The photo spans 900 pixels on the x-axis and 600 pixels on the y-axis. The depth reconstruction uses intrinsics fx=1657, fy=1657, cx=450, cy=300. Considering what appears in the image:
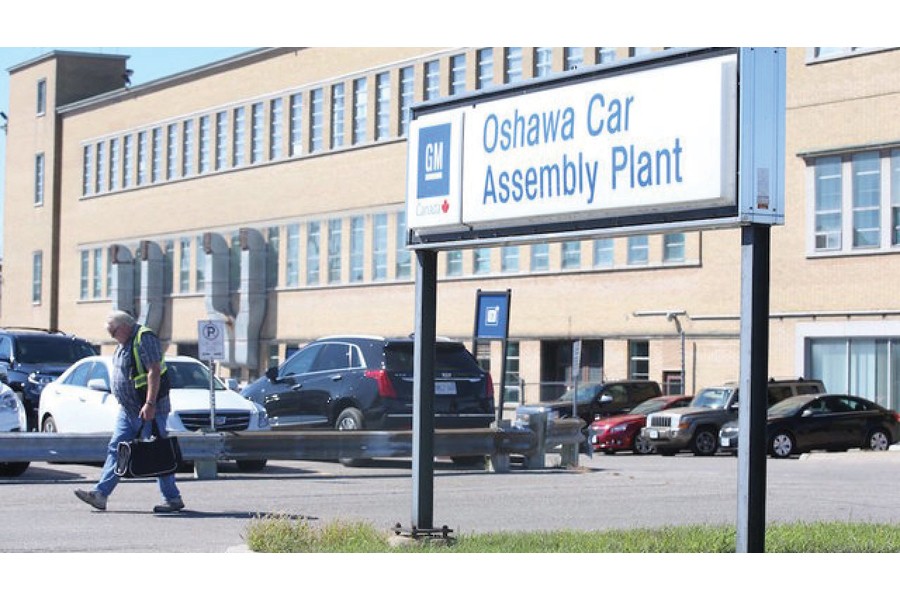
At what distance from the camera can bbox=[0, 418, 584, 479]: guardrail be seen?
1884 cm

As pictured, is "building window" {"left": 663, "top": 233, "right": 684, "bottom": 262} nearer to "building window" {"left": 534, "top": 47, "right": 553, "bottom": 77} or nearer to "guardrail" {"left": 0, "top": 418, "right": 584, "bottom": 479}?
"building window" {"left": 534, "top": 47, "right": 553, "bottom": 77}

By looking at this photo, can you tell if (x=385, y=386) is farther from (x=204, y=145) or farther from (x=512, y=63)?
(x=204, y=145)

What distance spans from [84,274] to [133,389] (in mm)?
63220

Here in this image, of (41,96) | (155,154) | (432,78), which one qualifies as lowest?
(155,154)

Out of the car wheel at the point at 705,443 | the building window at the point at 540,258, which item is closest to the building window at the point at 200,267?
the building window at the point at 540,258

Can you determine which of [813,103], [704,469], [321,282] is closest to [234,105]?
[321,282]

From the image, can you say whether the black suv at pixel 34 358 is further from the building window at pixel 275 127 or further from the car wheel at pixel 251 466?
the building window at pixel 275 127

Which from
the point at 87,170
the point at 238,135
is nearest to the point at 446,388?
the point at 238,135

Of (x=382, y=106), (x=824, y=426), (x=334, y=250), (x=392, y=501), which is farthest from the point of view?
(x=334, y=250)

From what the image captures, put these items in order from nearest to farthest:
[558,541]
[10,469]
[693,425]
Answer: [558,541] → [10,469] → [693,425]

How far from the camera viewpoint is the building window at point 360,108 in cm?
5891

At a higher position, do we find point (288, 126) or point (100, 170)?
point (288, 126)

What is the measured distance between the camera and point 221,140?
6706 centimetres

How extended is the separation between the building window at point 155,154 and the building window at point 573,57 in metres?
26.0
